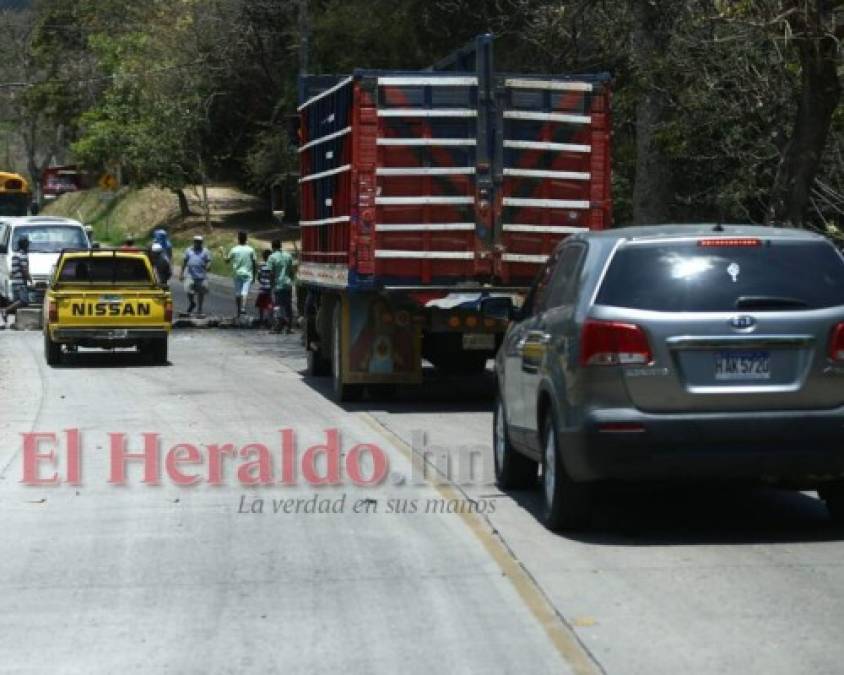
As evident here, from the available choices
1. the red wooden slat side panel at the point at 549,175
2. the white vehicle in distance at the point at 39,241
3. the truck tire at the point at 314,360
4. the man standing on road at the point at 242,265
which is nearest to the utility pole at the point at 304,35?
the man standing on road at the point at 242,265

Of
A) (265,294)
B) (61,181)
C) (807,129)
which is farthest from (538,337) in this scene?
(61,181)

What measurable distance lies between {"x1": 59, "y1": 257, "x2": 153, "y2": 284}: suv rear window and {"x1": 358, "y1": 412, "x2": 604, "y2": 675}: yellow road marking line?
46.1 ft

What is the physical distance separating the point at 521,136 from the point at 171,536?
28.2ft

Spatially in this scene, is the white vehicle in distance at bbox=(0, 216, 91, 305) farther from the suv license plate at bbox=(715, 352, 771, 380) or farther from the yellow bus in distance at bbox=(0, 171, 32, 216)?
the suv license plate at bbox=(715, 352, 771, 380)

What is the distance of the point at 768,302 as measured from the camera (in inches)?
383

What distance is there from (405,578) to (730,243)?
2.71 metres

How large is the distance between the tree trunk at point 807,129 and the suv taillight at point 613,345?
9953 millimetres

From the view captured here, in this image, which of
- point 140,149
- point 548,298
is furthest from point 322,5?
point 548,298

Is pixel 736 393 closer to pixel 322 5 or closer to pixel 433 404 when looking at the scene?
pixel 433 404

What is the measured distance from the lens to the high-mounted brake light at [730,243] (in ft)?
32.3

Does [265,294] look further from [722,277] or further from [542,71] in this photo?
[722,277]

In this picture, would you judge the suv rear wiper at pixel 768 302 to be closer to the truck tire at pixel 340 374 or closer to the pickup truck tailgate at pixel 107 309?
the truck tire at pixel 340 374

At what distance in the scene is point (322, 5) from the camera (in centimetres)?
4394

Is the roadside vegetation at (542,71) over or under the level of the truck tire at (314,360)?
over
